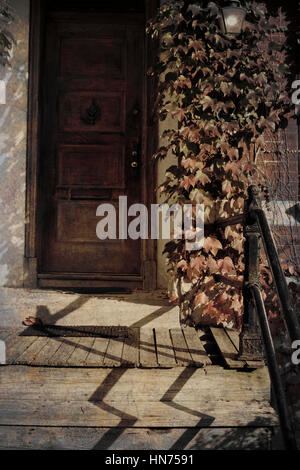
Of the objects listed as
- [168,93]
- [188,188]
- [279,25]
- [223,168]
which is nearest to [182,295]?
[188,188]

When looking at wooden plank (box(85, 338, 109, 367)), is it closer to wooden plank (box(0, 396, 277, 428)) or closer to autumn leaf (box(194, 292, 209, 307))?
wooden plank (box(0, 396, 277, 428))

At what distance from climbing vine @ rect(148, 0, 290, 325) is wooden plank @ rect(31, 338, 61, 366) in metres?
0.87

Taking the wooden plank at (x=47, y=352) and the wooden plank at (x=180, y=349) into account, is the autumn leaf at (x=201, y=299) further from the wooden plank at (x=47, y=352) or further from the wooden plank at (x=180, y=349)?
the wooden plank at (x=47, y=352)

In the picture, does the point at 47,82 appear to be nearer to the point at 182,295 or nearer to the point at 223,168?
the point at 223,168

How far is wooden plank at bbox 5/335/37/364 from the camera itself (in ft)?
7.20

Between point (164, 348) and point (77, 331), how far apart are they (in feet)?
2.20

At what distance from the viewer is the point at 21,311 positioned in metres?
2.92

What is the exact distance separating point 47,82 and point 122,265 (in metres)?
1.72

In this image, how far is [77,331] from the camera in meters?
2.74

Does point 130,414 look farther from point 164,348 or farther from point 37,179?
point 37,179

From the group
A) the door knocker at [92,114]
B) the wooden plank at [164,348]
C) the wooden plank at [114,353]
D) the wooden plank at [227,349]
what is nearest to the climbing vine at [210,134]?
the wooden plank at [227,349]

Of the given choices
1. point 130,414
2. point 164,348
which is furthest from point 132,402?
point 164,348

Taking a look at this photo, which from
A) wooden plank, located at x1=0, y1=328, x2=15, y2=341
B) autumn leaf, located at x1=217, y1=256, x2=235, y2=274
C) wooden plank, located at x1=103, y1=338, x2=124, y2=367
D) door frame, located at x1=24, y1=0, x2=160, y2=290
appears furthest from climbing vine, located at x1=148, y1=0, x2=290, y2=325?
wooden plank, located at x1=0, y1=328, x2=15, y2=341

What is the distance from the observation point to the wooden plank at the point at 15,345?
7.20 feet
